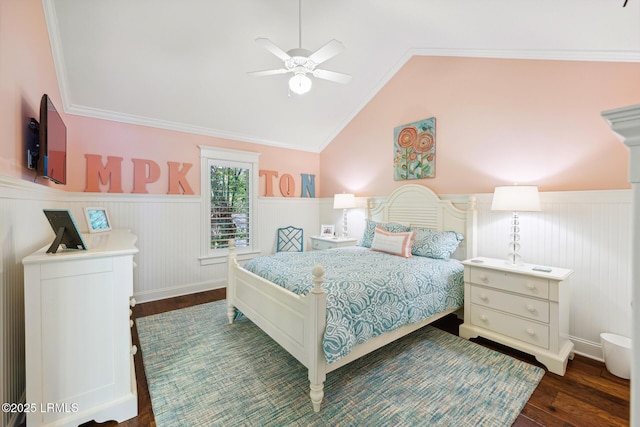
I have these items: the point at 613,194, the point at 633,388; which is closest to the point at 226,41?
the point at 633,388

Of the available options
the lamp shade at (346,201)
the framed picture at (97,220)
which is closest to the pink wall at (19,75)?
the framed picture at (97,220)

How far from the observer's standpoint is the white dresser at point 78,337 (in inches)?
57.6

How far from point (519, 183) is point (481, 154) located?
52cm

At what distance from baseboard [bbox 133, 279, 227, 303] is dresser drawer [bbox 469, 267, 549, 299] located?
11.5ft

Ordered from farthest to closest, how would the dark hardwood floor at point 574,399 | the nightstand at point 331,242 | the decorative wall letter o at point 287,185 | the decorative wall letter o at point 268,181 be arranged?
the decorative wall letter o at point 287,185 → the decorative wall letter o at point 268,181 → the nightstand at point 331,242 → the dark hardwood floor at point 574,399

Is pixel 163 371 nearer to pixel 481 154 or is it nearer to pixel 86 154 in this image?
pixel 86 154

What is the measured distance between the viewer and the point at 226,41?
297 centimetres

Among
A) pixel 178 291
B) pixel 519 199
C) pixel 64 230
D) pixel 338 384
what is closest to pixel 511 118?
pixel 519 199

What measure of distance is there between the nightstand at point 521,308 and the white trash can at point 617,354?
216mm

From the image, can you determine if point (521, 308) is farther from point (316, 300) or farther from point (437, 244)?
point (316, 300)

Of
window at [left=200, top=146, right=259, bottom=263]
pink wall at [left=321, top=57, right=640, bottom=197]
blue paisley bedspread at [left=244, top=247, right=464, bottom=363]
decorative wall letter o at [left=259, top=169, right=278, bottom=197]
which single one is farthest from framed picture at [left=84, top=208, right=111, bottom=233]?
pink wall at [left=321, top=57, right=640, bottom=197]

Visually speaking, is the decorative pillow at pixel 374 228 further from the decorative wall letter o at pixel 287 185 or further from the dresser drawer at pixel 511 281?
the decorative wall letter o at pixel 287 185

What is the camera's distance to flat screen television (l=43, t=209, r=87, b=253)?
5.16 ft

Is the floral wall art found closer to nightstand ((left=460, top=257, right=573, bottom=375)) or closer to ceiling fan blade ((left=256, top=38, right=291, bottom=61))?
nightstand ((left=460, top=257, right=573, bottom=375))
